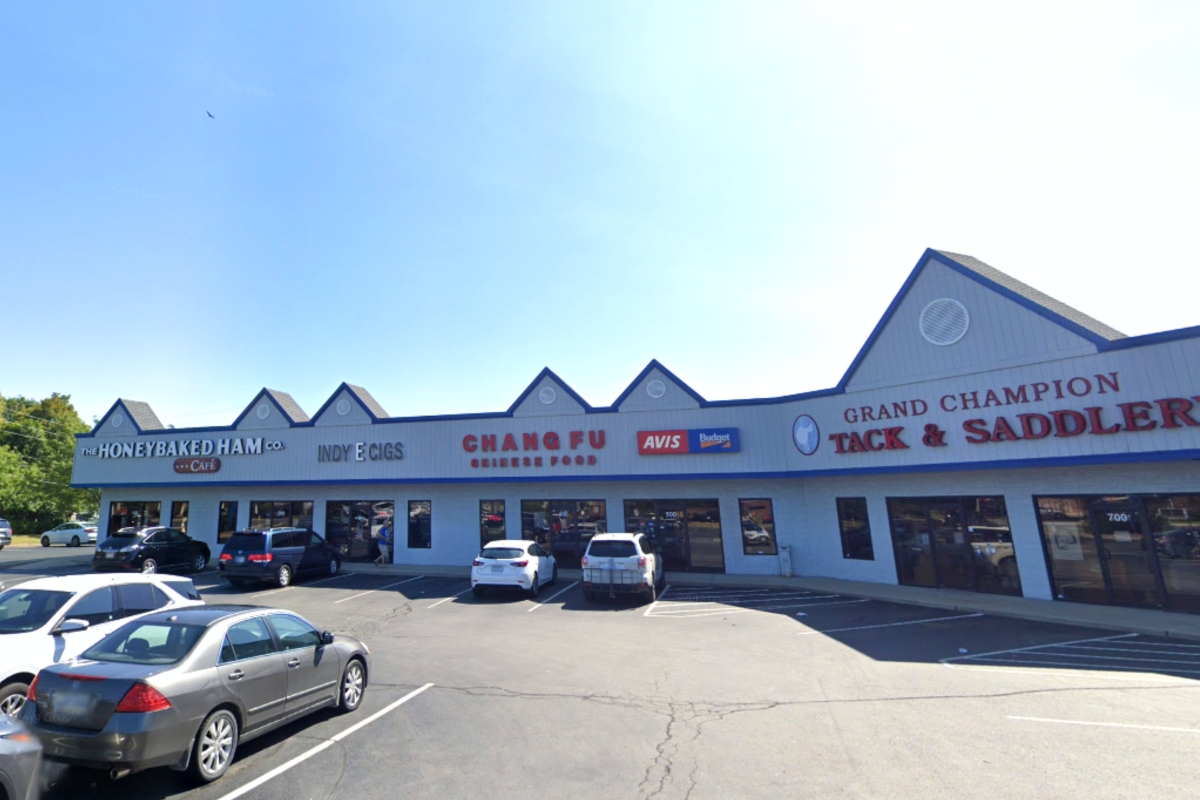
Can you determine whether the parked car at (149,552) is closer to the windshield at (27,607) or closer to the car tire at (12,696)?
the windshield at (27,607)

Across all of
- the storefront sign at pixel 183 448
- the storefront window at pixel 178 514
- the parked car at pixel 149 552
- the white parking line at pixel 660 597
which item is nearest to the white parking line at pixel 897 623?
the white parking line at pixel 660 597

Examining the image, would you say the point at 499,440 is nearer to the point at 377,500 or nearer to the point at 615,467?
the point at 615,467

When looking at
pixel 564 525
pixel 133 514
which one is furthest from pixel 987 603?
pixel 133 514

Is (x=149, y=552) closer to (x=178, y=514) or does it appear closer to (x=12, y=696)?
(x=178, y=514)

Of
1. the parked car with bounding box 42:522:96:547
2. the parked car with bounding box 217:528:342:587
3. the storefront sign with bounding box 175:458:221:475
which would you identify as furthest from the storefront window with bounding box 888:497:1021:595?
the parked car with bounding box 42:522:96:547

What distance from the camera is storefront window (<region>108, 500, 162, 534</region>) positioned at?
2706 cm

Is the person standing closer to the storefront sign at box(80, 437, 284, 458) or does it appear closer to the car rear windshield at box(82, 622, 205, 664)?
the storefront sign at box(80, 437, 284, 458)

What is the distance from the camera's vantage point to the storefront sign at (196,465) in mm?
25250

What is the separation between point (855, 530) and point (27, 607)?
751 inches

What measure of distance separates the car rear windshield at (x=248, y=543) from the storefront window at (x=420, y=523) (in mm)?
6036

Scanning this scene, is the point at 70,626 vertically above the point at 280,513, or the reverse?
the point at 280,513

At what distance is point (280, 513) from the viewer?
25016mm

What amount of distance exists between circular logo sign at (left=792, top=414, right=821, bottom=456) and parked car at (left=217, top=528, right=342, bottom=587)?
677 inches

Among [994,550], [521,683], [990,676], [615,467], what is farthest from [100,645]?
[994,550]
